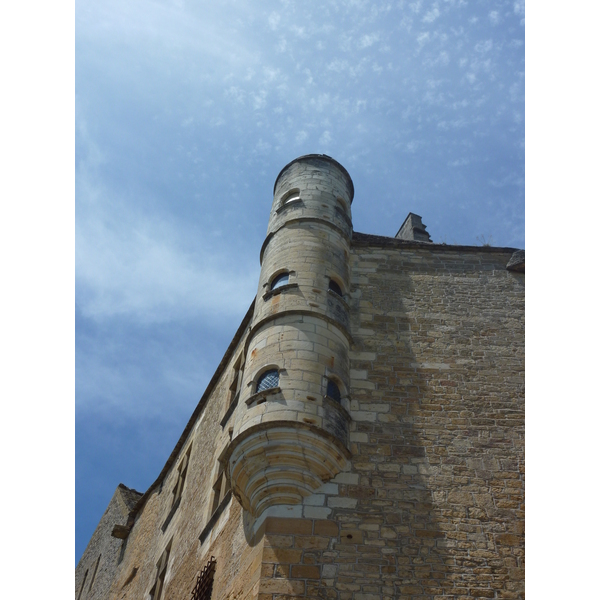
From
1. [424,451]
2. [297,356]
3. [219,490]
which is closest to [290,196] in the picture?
[297,356]

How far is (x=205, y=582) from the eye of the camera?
31.0 ft

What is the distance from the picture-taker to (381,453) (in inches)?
352

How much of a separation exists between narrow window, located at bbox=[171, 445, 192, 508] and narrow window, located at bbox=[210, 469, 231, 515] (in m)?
3.27

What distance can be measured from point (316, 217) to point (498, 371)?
3906mm

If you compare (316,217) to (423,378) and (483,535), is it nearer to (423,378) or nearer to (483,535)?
(423,378)

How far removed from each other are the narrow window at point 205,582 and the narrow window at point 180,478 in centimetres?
462

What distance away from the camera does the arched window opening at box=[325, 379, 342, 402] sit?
930 cm

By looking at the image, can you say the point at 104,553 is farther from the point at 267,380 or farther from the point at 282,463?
the point at 282,463

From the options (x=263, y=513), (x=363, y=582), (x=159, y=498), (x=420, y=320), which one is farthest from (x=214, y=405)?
(x=363, y=582)

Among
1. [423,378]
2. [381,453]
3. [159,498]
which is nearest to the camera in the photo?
[381,453]

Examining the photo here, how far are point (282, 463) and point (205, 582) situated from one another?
237cm

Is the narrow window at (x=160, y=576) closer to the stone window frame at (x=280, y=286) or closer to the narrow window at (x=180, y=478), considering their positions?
the narrow window at (x=180, y=478)

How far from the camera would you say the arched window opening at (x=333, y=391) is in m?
9.30

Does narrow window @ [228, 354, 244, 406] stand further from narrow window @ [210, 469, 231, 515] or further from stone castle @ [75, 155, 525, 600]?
narrow window @ [210, 469, 231, 515]
